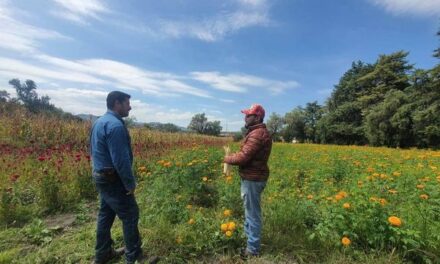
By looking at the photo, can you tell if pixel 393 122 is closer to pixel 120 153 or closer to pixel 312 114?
pixel 120 153

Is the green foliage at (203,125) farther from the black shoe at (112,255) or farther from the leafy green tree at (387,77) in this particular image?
the black shoe at (112,255)

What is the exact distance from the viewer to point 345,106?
5275 centimetres

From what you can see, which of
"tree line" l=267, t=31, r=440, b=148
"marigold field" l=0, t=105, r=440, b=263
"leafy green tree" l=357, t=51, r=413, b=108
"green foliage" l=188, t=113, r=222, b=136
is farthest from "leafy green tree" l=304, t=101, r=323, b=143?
"marigold field" l=0, t=105, r=440, b=263

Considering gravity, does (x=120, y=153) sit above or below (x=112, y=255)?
above

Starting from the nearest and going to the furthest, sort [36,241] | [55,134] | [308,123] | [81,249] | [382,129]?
[81,249] → [36,241] → [55,134] → [382,129] → [308,123]

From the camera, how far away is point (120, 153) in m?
3.42

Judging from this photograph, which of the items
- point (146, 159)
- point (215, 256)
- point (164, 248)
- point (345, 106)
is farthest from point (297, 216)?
point (345, 106)

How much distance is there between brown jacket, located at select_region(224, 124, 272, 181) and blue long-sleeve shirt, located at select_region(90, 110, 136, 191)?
131 centimetres

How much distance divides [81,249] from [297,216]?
3213 millimetres

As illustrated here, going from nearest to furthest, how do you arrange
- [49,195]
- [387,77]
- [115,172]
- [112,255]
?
[115,172], [112,255], [49,195], [387,77]

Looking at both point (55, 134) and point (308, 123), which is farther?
point (308, 123)

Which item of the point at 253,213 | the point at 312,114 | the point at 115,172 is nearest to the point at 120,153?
the point at 115,172

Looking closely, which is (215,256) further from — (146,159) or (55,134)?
(55,134)

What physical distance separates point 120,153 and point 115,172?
1.00 feet
